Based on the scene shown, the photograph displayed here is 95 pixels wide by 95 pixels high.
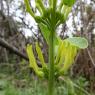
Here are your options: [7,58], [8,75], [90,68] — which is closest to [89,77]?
[90,68]

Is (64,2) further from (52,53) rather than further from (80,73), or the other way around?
(80,73)

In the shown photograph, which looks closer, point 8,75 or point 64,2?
point 64,2

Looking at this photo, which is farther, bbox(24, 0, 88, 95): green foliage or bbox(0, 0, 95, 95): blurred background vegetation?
bbox(0, 0, 95, 95): blurred background vegetation

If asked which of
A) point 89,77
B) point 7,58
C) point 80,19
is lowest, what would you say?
point 89,77

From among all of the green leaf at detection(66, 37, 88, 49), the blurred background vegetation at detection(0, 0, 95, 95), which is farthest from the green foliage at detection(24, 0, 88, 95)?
the blurred background vegetation at detection(0, 0, 95, 95)

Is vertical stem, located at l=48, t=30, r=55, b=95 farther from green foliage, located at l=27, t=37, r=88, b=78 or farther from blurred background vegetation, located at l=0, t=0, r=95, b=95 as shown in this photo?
blurred background vegetation, located at l=0, t=0, r=95, b=95

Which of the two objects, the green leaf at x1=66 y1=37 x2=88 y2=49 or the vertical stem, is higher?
the green leaf at x1=66 y1=37 x2=88 y2=49

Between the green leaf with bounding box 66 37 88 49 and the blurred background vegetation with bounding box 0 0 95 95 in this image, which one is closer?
the green leaf with bounding box 66 37 88 49

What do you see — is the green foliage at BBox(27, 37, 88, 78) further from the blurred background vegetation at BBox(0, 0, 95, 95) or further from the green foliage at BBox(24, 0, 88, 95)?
the blurred background vegetation at BBox(0, 0, 95, 95)

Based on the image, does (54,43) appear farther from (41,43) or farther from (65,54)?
(41,43)

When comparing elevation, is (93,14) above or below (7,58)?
above

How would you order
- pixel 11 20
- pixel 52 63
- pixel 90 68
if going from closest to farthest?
pixel 52 63
pixel 90 68
pixel 11 20
